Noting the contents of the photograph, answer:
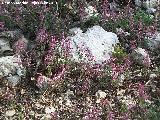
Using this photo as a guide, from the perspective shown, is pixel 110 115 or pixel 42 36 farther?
pixel 42 36

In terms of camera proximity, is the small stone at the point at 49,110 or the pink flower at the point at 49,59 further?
the pink flower at the point at 49,59

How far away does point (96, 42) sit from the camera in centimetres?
806

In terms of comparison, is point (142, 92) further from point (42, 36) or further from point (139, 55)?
point (42, 36)

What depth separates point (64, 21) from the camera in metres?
8.34

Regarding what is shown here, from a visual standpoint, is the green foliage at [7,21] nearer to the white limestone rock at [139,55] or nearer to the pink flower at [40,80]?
the pink flower at [40,80]

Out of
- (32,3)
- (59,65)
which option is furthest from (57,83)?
(32,3)

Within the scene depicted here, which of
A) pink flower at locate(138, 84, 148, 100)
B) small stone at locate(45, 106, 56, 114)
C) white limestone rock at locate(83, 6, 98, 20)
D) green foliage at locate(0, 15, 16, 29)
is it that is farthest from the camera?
white limestone rock at locate(83, 6, 98, 20)

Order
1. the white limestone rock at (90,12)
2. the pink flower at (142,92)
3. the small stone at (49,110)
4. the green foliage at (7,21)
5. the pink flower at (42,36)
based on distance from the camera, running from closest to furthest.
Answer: the pink flower at (142,92) → the small stone at (49,110) → the pink flower at (42,36) → the green foliage at (7,21) → the white limestone rock at (90,12)

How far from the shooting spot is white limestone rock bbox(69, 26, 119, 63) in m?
7.73

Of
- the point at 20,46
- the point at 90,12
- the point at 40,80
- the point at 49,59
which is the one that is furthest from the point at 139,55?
the point at 20,46

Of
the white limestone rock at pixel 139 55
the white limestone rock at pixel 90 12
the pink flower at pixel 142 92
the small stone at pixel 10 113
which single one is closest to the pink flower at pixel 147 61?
the white limestone rock at pixel 139 55


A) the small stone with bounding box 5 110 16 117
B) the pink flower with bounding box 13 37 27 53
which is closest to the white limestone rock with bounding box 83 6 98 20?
the pink flower with bounding box 13 37 27 53

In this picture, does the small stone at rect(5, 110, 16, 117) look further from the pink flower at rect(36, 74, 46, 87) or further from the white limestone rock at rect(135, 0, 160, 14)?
the white limestone rock at rect(135, 0, 160, 14)

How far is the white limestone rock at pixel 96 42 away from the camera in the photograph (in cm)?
773
